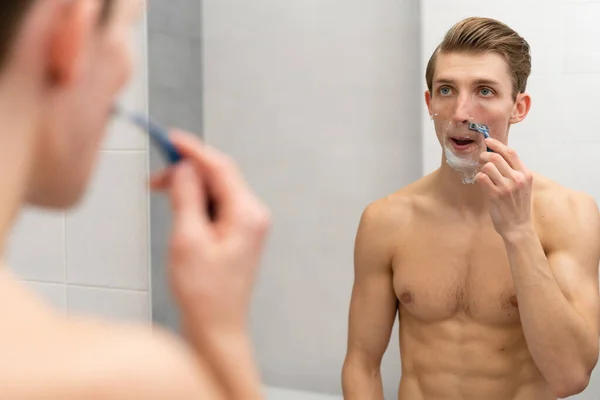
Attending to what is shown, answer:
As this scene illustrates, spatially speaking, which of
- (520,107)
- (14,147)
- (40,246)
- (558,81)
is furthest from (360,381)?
(14,147)

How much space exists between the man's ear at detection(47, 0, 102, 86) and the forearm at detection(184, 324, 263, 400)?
15cm

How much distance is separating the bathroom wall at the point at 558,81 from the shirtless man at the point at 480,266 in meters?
0.16

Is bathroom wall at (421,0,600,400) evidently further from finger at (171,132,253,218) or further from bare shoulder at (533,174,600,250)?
finger at (171,132,253,218)

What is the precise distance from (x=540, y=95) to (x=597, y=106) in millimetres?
110

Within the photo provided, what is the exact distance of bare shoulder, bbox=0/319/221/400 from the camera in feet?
0.94

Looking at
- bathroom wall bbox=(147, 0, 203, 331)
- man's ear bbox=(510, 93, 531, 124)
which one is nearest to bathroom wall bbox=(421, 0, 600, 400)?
man's ear bbox=(510, 93, 531, 124)

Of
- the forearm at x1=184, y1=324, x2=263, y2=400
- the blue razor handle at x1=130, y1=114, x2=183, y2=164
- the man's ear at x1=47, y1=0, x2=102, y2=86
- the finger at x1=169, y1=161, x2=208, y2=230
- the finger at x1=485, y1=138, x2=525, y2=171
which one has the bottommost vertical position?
the forearm at x1=184, y1=324, x2=263, y2=400

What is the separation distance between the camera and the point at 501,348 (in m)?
1.23

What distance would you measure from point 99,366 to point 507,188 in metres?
A: 0.91

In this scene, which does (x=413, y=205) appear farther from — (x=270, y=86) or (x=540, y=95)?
(x=270, y=86)

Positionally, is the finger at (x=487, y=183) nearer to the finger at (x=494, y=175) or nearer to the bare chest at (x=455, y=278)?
the finger at (x=494, y=175)

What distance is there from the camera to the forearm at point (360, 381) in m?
1.28

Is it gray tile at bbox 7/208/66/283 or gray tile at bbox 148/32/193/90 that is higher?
gray tile at bbox 148/32/193/90

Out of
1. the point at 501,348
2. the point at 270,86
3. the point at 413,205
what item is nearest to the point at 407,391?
the point at 501,348
